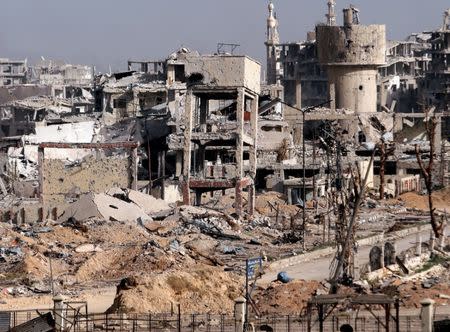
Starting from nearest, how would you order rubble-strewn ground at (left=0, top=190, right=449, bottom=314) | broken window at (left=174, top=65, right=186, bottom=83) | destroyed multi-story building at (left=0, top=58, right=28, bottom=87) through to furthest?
1. rubble-strewn ground at (left=0, top=190, right=449, bottom=314)
2. broken window at (left=174, top=65, right=186, bottom=83)
3. destroyed multi-story building at (left=0, top=58, right=28, bottom=87)

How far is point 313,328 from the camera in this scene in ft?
92.1

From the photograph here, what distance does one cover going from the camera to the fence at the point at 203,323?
28047 millimetres

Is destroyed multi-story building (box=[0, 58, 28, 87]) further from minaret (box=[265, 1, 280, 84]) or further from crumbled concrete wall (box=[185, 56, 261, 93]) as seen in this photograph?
crumbled concrete wall (box=[185, 56, 261, 93])

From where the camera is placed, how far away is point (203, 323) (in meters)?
29.0

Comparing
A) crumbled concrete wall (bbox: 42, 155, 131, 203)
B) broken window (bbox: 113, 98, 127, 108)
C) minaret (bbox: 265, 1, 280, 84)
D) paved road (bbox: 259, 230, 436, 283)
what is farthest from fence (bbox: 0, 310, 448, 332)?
minaret (bbox: 265, 1, 280, 84)

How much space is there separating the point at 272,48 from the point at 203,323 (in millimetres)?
88768

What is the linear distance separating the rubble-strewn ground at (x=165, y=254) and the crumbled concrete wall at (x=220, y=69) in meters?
3.54

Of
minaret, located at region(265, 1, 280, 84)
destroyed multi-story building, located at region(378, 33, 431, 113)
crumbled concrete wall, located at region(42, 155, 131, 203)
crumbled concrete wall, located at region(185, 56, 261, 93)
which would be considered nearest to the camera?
crumbled concrete wall, located at region(185, 56, 261, 93)

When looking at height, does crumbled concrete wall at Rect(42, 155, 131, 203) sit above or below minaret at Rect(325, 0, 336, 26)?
below

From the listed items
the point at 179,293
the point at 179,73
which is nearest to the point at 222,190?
the point at 179,73

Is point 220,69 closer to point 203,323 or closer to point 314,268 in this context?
point 314,268

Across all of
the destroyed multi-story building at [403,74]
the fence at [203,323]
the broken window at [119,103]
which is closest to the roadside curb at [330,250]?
the fence at [203,323]

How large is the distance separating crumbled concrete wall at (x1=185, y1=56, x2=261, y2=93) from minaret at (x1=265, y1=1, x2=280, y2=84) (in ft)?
198

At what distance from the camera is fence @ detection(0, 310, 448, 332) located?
28.0 m
